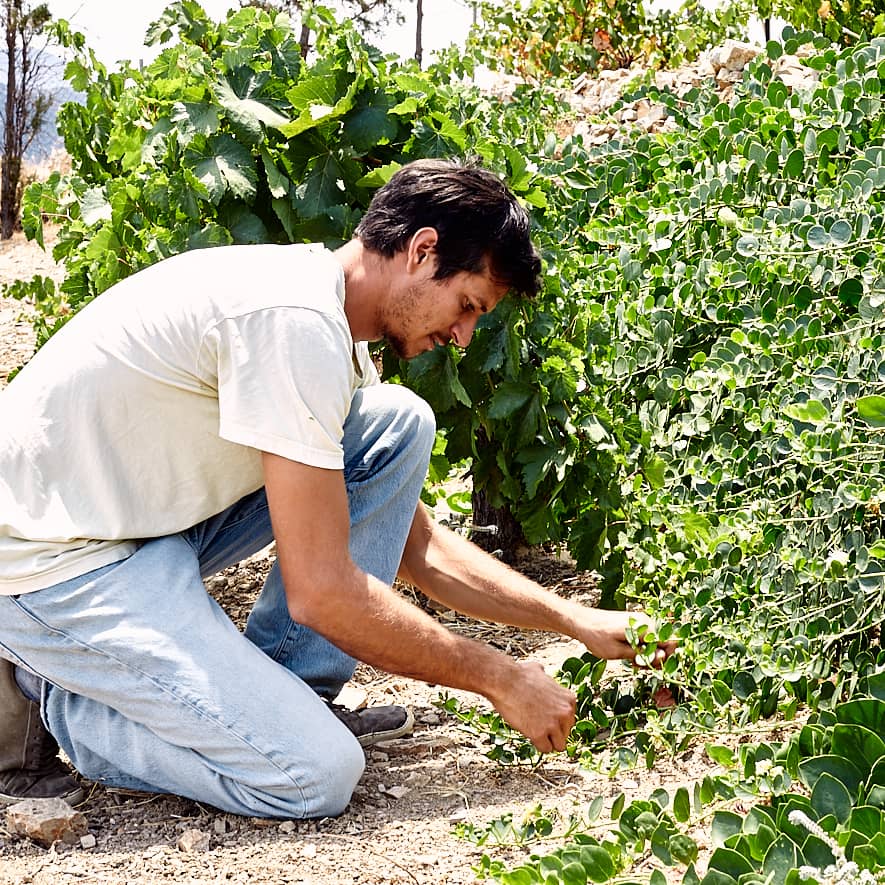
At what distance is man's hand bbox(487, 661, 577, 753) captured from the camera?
2020 mm

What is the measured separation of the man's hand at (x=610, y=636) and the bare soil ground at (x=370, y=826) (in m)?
0.20

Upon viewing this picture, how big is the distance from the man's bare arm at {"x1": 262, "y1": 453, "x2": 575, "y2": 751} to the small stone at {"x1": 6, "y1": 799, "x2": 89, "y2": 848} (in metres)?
0.52

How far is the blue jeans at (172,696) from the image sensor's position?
1.99 m

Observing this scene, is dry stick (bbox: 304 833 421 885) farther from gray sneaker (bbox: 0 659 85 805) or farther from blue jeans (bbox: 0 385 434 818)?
gray sneaker (bbox: 0 659 85 805)

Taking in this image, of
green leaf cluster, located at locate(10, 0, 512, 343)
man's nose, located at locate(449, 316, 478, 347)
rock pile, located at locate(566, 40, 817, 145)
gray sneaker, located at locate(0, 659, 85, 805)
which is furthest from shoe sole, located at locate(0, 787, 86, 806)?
rock pile, located at locate(566, 40, 817, 145)

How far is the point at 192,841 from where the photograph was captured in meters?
1.92

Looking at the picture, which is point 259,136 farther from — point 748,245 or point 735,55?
point 735,55

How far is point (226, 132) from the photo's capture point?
2.81 meters

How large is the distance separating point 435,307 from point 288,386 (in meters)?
0.38

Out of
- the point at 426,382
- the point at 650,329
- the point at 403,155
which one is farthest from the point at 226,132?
the point at 650,329

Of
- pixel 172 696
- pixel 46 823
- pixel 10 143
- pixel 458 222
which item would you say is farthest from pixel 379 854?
pixel 10 143

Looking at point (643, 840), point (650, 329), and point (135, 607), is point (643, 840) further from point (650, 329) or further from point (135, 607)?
point (650, 329)

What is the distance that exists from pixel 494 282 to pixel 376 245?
23 cm

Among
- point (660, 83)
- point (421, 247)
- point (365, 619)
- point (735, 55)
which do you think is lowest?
point (365, 619)
